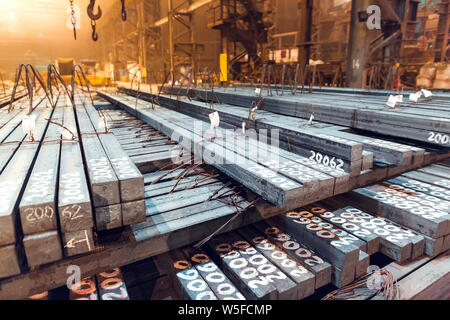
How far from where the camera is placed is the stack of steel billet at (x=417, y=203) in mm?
2607

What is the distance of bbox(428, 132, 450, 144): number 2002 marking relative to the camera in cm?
341

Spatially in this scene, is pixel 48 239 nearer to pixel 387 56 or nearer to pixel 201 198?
pixel 201 198

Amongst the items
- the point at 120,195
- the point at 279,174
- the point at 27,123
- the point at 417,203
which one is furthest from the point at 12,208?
the point at 417,203

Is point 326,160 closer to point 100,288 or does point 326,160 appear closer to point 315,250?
point 315,250

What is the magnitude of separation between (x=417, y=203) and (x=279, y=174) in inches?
56.7

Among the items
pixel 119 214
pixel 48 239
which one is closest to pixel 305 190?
pixel 119 214

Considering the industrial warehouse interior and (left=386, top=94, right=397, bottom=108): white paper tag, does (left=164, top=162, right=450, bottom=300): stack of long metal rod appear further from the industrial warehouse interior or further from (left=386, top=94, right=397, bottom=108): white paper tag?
(left=386, top=94, right=397, bottom=108): white paper tag

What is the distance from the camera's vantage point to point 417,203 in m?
2.97

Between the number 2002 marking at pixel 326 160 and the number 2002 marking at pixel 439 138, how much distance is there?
1.40m

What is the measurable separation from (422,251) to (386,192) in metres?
0.76

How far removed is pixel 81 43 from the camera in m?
39.0

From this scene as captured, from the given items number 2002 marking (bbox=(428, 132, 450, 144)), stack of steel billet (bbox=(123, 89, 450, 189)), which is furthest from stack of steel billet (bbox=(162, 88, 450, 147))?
stack of steel billet (bbox=(123, 89, 450, 189))
